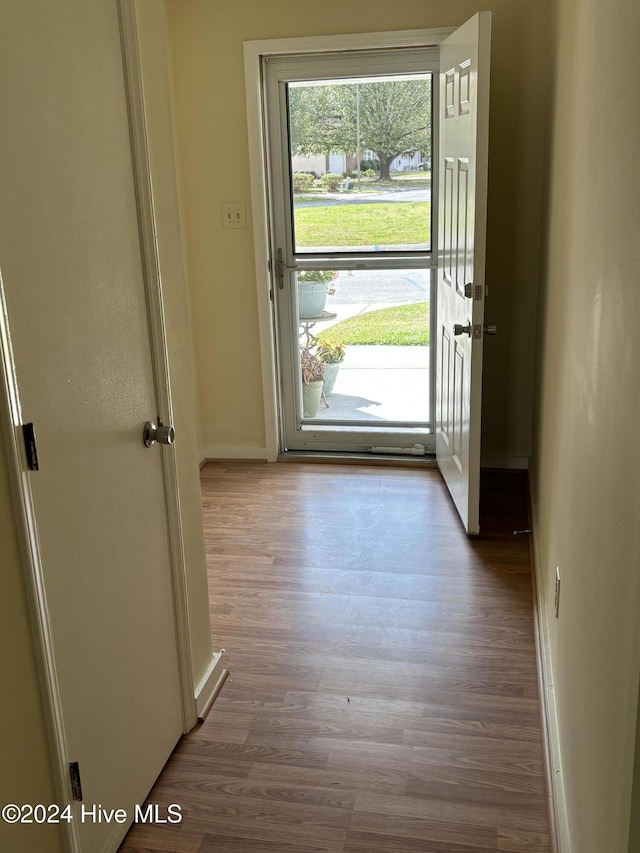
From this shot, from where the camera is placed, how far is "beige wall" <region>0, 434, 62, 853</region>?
137 centimetres

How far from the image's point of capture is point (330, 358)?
446 centimetres

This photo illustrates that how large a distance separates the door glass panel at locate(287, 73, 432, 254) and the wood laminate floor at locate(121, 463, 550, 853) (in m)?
1.40

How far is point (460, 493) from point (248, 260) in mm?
1649

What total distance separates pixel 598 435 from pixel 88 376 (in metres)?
1.02

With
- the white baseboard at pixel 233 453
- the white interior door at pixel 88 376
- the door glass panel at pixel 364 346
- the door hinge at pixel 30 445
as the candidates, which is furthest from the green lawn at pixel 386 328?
the door hinge at pixel 30 445

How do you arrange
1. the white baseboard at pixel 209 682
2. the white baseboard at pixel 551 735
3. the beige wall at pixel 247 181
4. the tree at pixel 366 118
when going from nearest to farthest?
1. the white baseboard at pixel 551 735
2. the white baseboard at pixel 209 682
3. the beige wall at pixel 247 181
4. the tree at pixel 366 118

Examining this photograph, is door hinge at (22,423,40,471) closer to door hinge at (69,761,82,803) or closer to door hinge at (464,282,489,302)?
door hinge at (69,761,82,803)

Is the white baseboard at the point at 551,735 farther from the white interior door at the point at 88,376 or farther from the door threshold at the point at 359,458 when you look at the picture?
the door threshold at the point at 359,458

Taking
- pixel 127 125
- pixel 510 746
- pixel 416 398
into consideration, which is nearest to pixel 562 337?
pixel 510 746

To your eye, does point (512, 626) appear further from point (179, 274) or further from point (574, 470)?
point (179, 274)

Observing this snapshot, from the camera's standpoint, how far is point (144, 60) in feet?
6.51

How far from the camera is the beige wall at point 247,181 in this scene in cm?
368

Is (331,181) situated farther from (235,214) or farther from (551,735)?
(551,735)

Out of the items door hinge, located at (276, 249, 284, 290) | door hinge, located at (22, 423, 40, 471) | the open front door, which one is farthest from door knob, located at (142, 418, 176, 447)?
door hinge, located at (276, 249, 284, 290)
